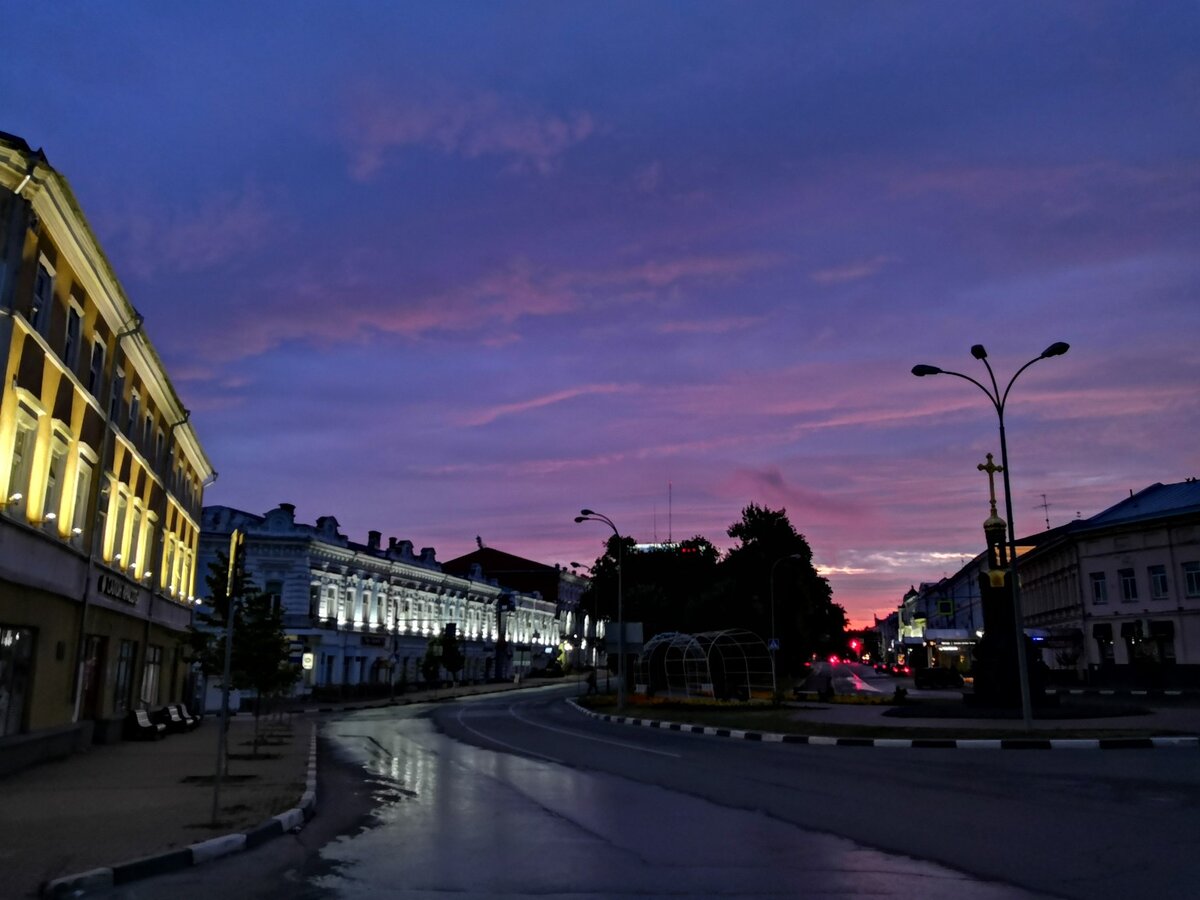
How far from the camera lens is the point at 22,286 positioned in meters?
16.3

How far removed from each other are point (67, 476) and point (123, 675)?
402 inches

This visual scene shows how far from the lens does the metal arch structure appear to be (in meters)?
44.0

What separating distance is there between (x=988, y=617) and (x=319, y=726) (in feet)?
80.9

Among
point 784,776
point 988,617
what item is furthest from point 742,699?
point 784,776

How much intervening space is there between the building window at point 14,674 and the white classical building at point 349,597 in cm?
3156

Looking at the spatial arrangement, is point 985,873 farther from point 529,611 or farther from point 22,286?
point 529,611

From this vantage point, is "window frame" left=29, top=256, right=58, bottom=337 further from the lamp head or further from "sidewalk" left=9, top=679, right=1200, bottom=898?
the lamp head

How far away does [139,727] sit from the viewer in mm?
25500

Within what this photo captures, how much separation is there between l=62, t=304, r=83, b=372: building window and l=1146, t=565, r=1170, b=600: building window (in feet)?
173

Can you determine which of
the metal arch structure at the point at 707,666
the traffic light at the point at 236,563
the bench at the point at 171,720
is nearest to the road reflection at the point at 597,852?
the traffic light at the point at 236,563

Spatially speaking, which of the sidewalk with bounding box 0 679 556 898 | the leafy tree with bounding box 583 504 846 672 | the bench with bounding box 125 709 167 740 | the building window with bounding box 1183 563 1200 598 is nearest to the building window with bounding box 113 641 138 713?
the bench with bounding box 125 709 167 740

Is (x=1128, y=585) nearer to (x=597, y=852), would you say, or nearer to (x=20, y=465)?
(x=597, y=852)

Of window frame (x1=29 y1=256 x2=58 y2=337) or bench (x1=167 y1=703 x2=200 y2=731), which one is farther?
bench (x1=167 y1=703 x2=200 y2=731)

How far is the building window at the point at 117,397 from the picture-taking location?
24.0m
